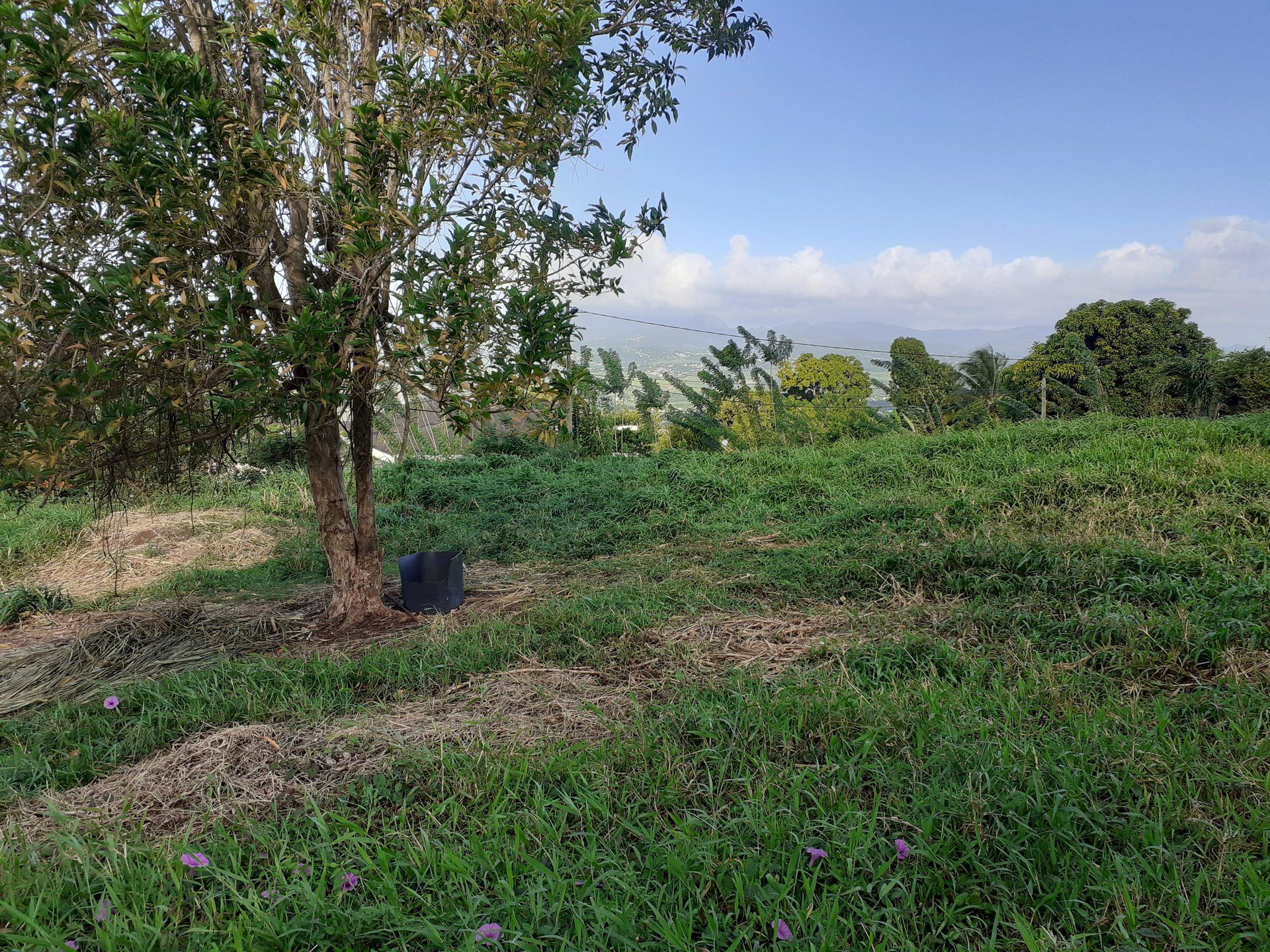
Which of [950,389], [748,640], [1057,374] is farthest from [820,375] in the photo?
[748,640]

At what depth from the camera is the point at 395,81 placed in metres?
3.64

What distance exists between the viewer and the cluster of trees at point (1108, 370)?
18.8 meters

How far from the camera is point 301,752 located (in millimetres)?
2713

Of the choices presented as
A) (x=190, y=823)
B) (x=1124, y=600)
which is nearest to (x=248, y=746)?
(x=190, y=823)

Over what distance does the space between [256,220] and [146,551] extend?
5.31 meters

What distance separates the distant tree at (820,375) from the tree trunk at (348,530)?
2653 cm

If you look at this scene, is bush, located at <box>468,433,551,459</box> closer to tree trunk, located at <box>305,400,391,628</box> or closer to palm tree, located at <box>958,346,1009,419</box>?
tree trunk, located at <box>305,400,391,628</box>

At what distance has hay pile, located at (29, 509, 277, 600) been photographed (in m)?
6.77

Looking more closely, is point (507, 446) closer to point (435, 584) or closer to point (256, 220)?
point (435, 584)

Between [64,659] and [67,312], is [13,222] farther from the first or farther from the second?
[64,659]

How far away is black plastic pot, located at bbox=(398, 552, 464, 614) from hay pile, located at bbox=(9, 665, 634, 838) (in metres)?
1.79

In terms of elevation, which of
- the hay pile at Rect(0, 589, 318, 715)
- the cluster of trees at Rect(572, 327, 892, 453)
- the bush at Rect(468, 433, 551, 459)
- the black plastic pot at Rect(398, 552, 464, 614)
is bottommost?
the hay pile at Rect(0, 589, 318, 715)

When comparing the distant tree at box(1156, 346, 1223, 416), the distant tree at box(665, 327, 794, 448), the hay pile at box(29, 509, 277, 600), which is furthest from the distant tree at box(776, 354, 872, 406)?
the hay pile at box(29, 509, 277, 600)

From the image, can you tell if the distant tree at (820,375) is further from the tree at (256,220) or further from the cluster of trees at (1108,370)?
the tree at (256,220)
